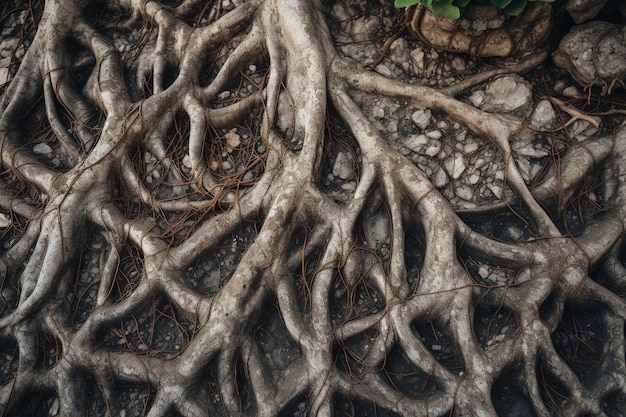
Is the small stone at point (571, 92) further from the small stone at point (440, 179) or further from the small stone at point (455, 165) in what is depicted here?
the small stone at point (440, 179)

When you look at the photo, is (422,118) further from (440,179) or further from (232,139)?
(232,139)

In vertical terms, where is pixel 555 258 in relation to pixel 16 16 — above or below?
below

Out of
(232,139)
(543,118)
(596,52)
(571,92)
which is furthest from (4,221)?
(596,52)

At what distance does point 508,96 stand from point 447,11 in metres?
0.97

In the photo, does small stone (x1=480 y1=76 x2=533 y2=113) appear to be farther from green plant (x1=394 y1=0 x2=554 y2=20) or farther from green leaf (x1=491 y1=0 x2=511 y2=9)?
green leaf (x1=491 y1=0 x2=511 y2=9)

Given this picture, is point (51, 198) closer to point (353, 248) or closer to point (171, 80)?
point (171, 80)

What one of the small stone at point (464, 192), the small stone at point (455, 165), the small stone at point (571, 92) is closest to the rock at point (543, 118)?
the small stone at point (571, 92)

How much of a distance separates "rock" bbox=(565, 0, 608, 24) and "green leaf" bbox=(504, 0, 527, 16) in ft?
1.76

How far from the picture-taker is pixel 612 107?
3.85m

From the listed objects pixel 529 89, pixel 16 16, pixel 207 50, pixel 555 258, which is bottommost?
pixel 555 258

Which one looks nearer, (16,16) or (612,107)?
(612,107)

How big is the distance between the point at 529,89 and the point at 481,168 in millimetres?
814

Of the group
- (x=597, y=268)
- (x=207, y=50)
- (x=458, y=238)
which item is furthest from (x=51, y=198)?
(x=597, y=268)

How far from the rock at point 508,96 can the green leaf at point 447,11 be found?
823mm
